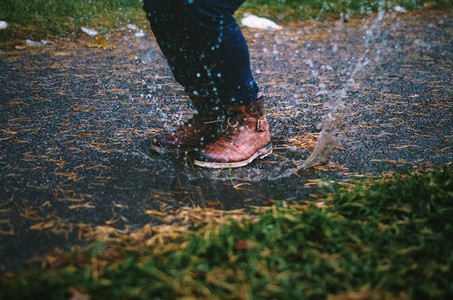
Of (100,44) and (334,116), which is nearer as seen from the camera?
(334,116)

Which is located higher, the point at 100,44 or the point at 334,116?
the point at 334,116

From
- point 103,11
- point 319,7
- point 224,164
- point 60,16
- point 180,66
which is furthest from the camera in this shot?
point 319,7

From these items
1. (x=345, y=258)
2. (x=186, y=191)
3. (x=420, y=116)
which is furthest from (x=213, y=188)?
(x=420, y=116)

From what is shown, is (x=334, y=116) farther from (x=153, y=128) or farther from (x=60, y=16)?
(x=60, y=16)

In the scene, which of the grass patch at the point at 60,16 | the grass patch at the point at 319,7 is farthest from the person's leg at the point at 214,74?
the grass patch at the point at 319,7

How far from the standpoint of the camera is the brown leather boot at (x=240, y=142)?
1.83 meters

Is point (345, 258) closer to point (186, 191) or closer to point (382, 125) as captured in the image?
point (186, 191)

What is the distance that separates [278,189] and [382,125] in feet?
3.43

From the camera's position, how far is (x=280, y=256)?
117 cm

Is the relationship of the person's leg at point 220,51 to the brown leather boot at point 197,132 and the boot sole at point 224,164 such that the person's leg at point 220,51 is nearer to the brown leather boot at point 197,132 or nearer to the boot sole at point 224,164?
the brown leather boot at point 197,132

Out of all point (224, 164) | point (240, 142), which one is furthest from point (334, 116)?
point (224, 164)

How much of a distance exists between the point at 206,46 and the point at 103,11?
13.5 feet

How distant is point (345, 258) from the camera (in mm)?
1152

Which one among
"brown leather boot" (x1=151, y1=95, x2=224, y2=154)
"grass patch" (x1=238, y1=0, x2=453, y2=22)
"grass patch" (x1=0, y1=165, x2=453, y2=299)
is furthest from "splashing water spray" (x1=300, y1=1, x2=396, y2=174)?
"grass patch" (x1=238, y1=0, x2=453, y2=22)
